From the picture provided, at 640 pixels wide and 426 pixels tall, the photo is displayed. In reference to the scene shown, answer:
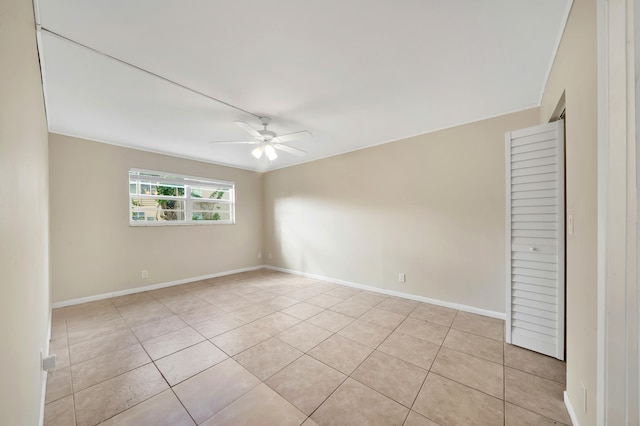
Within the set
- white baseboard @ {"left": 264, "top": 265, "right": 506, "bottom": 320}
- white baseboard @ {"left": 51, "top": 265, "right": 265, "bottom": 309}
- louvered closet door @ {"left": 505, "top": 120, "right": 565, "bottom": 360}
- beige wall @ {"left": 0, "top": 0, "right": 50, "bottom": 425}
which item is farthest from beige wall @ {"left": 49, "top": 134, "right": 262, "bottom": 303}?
louvered closet door @ {"left": 505, "top": 120, "right": 565, "bottom": 360}

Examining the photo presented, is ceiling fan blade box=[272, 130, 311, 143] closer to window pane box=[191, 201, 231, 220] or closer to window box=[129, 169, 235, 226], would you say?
window box=[129, 169, 235, 226]

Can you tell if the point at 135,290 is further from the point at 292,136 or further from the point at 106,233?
the point at 292,136

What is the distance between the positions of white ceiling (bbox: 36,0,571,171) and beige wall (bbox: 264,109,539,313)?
0.46 meters

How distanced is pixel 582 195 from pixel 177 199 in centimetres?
535

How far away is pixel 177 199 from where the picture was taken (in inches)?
175

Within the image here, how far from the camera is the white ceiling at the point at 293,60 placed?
4.50ft

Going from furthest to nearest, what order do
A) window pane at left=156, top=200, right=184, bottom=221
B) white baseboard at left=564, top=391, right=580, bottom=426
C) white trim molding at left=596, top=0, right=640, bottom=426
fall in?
window pane at left=156, top=200, right=184, bottom=221, white baseboard at left=564, top=391, right=580, bottom=426, white trim molding at left=596, top=0, right=640, bottom=426

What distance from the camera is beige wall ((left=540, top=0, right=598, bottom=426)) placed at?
3.55 feet

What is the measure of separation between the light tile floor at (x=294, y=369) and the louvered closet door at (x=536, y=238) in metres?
0.24

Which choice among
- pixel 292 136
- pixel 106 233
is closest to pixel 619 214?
pixel 292 136

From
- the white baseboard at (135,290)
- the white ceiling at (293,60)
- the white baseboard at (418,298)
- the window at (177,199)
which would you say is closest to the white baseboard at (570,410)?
the white baseboard at (418,298)

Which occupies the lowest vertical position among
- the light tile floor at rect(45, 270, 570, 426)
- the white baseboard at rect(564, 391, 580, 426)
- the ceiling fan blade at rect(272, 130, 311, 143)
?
the light tile floor at rect(45, 270, 570, 426)

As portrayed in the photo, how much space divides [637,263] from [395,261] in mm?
2942

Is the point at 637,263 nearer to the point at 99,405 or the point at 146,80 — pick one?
the point at 99,405
